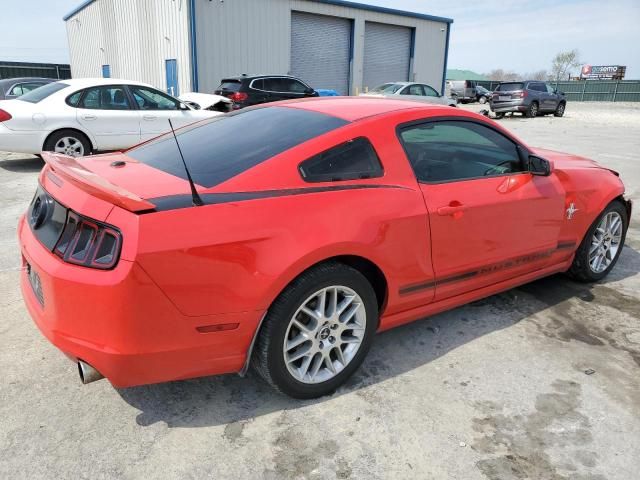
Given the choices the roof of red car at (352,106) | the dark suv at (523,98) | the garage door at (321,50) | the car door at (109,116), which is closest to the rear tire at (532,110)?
the dark suv at (523,98)

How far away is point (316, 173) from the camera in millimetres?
2559

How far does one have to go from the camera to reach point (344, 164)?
105 inches

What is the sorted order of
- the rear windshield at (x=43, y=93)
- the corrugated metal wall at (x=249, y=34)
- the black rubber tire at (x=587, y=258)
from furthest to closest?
1. the corrugated metal wall at (x=249, y=34)
2. the rear windshield at (x=43, y=93)
3. the black rubber tire at (x=587, y=258)

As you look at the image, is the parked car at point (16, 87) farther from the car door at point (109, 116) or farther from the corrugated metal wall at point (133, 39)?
the corrugated metal wall at point (133, 39)

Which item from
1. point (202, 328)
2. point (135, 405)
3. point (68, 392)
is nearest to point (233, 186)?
point (202, 328)

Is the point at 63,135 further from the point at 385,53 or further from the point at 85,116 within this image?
the point at 385,53

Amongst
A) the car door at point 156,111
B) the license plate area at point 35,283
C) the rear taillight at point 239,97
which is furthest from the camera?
the rear taillight at point 239,97

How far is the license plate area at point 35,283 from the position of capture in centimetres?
233

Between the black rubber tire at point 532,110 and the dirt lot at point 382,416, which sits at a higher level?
the black rubber tire at point 532,110

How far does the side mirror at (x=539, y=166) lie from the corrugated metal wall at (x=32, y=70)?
3452 centimetres

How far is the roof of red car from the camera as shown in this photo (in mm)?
2941

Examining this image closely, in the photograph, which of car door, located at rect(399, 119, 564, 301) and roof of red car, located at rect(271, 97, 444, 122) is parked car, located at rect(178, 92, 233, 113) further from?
car door, located at rect(399, 119, 564, 301)

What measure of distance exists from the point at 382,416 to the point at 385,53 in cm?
2569

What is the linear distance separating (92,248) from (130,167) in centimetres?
81
